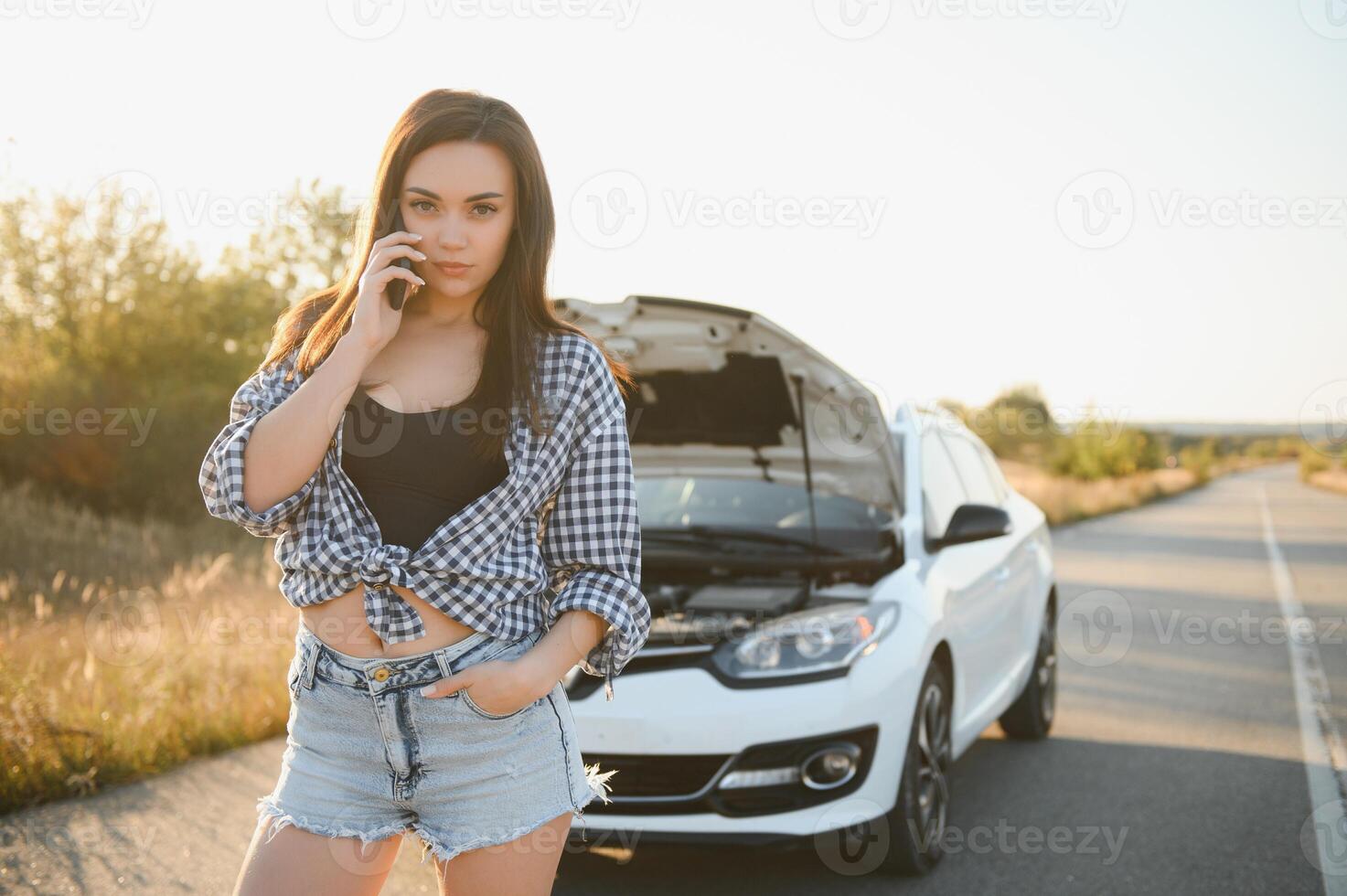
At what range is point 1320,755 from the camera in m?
Result: 6.20

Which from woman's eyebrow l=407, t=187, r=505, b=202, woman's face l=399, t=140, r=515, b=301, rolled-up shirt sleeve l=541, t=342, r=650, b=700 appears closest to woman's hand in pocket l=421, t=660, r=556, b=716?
rolled-up shirt sleeve l=541, t=342, r=650, b=700

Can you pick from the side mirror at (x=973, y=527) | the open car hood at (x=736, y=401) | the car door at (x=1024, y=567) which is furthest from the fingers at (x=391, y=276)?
the car door at (x=1024, y=567)

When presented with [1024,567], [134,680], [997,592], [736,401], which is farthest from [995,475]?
[134,680]

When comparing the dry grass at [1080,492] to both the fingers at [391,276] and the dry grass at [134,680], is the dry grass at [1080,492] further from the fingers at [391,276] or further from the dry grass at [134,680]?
the fingers at [391,276]

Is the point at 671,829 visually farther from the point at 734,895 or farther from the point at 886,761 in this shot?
the point at 886,761

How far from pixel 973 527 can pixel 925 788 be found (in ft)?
3.62

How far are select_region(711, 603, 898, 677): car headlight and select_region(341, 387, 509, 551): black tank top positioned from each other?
7.80 ft

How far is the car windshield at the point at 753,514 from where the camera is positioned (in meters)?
5.14

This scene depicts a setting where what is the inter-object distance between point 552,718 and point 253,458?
0.64 metres

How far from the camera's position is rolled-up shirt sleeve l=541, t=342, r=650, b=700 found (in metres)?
1.97

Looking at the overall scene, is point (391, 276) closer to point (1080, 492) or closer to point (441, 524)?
point (441, 524)

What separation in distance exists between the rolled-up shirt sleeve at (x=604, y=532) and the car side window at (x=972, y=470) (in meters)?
4.37

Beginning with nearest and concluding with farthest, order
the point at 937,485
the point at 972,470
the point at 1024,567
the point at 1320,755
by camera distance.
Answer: the point at 937,485 → the point at 1320,755 → the point at 1024,567 → the point at 972,470

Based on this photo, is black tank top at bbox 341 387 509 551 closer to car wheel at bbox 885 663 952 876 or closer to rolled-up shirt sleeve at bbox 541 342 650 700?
rolled-up shirt sleeve at bbox 541 342 650 700
